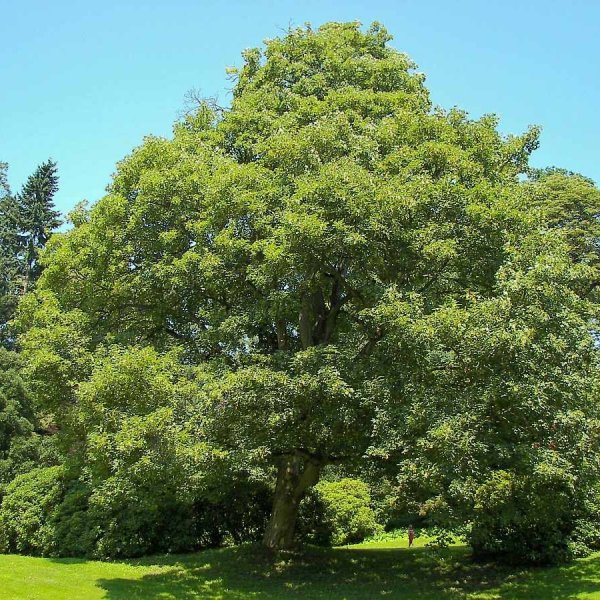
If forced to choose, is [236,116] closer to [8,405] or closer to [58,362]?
[58,362]

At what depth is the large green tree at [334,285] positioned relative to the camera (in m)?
11.1

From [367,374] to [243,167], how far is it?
6.03m

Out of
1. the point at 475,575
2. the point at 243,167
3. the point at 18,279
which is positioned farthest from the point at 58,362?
the point at 18,279

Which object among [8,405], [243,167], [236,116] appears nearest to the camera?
[243,167]

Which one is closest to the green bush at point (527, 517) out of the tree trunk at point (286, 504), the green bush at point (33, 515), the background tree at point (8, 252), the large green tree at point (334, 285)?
the large green tree at point (334, 285)

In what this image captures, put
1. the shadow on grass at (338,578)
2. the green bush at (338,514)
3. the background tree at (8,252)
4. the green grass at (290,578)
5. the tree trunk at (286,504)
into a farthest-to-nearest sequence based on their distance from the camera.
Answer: the background tree at (8,252)
the green bush at (338,514)
the tree trunk at (286,504)
the shadow on grass at (338,578)
the green grass at (290,578)

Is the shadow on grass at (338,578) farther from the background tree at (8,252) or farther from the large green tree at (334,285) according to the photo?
the background tree at (8,252)

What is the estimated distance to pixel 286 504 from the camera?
17.5m

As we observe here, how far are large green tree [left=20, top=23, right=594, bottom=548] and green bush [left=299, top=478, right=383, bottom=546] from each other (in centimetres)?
404

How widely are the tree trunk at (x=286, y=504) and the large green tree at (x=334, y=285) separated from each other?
88 millimetres

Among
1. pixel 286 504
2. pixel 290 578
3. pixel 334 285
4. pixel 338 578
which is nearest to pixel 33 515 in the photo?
pixel 286 504

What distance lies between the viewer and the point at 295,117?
1575cm

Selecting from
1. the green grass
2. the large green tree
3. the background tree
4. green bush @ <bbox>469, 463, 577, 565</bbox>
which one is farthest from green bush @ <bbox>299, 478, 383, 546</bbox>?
the background tree

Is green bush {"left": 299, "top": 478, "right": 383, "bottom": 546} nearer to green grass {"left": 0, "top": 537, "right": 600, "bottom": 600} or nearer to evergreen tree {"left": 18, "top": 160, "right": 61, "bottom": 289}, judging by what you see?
green grass {"left": 0, "top": 537, "right": 600, "bottom": 600}
